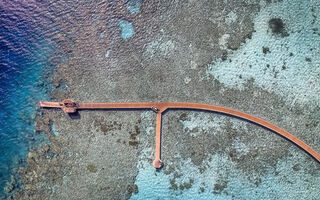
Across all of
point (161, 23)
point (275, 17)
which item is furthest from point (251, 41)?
point (161, 23)

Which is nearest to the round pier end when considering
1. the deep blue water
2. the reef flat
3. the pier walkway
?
the pier walkway

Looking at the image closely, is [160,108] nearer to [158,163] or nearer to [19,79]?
[158,163]

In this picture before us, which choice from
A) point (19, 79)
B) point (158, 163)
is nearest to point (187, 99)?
point (158, 163)

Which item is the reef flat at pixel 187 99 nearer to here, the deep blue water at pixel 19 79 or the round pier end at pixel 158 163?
the round pier end at pixel 158 163

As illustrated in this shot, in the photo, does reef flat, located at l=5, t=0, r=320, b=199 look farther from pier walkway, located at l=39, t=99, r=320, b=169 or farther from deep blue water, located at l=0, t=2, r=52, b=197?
deep blue water, located at l=0, t=2, r=52, b=197

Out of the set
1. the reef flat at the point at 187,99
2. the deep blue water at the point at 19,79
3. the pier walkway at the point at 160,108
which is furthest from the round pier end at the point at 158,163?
the deep blue water at the point at 19,79

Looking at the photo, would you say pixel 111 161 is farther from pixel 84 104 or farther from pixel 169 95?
pixel 169 95
